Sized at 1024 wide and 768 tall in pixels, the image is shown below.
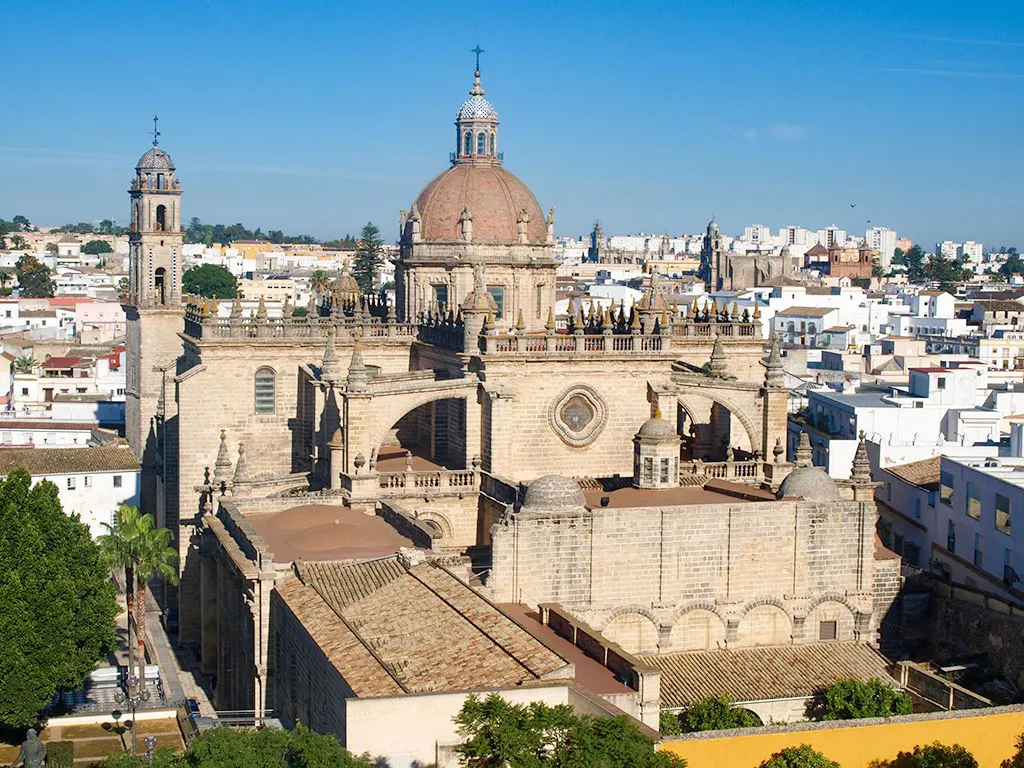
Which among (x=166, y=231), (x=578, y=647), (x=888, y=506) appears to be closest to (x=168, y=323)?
(x=166, y=231)

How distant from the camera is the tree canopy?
21.4 metres

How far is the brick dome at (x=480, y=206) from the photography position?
1839 inches

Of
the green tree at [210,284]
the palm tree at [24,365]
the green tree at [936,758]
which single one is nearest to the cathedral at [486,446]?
the green tree at [936,758]

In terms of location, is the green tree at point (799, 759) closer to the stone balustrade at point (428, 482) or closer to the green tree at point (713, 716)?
the green tree at point (713, 716)

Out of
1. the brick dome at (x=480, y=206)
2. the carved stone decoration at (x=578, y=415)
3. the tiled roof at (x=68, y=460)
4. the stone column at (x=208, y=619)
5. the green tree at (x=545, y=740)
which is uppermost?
the brick dome at (x=480, y=206)

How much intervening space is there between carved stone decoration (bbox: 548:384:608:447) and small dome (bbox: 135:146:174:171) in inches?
934

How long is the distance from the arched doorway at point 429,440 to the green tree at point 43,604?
8747 millimetres

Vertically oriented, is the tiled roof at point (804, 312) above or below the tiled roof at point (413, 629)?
above

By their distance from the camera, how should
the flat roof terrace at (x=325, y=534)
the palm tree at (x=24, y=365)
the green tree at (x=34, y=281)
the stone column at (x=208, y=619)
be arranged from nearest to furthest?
the flat roof terrace at (x=325, y=534) < the stone column at (x=208, y=619) < the palm tree at (x=24, y=365) < the green tree at (x=34, y=281)

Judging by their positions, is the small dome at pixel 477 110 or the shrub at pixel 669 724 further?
the small dome at pixel 477 110

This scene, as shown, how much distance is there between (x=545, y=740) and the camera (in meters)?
21.6

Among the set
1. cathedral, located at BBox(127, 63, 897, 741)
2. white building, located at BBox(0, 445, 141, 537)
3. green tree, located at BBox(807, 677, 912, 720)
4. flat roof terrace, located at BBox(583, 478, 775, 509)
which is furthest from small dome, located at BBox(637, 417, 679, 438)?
white building, located at BBox(0, 445, 141, 537)

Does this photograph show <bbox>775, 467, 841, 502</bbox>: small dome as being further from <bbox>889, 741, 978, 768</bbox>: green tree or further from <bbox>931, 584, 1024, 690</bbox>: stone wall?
<bbox>889, 741, 978, 768</bbox>: green tree

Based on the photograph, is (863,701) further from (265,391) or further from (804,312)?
(804,312)
